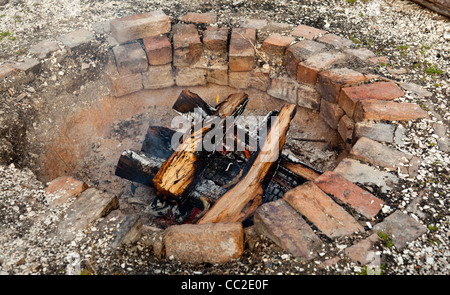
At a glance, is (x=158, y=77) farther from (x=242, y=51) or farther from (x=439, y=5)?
(x=439, y=5)

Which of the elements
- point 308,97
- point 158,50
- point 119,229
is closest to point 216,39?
point 158,50

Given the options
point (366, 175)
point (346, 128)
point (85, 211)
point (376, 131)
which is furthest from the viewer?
point (346, 128)

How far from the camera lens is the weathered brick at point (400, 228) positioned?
182 centimetres

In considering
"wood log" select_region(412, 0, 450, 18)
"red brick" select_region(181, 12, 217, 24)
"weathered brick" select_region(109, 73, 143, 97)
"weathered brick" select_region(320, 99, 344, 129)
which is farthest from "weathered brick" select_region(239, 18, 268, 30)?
"wood log" select_region(412, 0, 450, 18)

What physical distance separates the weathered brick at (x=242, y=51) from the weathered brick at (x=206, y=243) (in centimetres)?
184

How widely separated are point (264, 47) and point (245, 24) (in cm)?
40

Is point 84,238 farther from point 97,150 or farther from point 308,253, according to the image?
point 97,150

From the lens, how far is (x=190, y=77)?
3.50 meters

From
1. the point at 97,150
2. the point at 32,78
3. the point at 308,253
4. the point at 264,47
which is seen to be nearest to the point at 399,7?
the point at 264,47

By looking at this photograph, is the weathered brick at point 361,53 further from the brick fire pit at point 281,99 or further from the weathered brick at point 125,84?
the weathered brick at point 125,84

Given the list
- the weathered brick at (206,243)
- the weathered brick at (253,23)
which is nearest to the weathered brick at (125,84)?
the weathered brick at (253,23)

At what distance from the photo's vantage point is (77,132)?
10.7 ft

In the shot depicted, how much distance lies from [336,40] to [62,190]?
8.90 feet

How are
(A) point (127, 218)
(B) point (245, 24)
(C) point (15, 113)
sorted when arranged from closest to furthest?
(A) point (127, 218) < (C) point (15, 113) < (B) point (245, 24)
